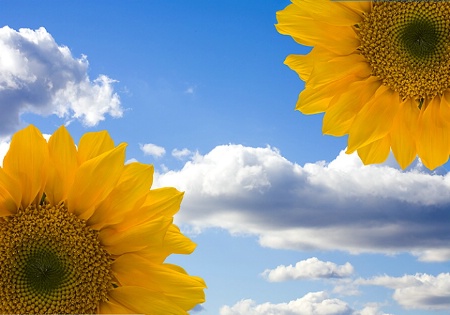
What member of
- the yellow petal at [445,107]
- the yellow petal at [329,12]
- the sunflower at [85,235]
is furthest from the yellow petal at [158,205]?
the yellow petal at [445,107]

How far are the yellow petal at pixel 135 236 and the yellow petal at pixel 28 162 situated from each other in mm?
373

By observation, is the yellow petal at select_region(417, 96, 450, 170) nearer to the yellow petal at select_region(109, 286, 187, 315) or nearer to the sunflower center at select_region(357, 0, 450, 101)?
the sunflower center at select_region(357, 0, 450, 101)

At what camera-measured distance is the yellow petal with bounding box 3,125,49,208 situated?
3.41 meters

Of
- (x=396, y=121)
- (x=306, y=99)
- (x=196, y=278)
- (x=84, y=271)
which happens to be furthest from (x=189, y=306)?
(x=396, y=121)

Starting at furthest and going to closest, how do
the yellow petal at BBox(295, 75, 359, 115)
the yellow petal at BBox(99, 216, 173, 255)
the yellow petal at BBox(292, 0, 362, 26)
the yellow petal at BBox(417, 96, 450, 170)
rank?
the yellow petal at BBox(417, 96, 450, 170) → the yellow petal at BBox(295, 75, 359, 115) → the yellow petal at BBox(292, 0, 362, 26) → the yellow petal at BBox(99, 216, 173, 255)

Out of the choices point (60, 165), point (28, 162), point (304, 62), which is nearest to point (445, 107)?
point (304, 62)

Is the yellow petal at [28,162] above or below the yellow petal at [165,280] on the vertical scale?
above

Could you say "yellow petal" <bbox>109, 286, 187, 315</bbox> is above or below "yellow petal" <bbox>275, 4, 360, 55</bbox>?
below

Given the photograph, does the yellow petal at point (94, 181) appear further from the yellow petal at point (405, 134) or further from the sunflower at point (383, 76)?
the yellow petal at point (405, 134)

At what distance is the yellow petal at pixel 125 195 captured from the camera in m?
3.44

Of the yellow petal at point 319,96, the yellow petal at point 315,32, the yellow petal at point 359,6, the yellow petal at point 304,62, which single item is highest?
the yellow petal at point 359,6

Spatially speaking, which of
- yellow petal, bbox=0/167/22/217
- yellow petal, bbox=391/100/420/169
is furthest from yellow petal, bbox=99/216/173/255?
yellow petal, bbox=391/100/420/169

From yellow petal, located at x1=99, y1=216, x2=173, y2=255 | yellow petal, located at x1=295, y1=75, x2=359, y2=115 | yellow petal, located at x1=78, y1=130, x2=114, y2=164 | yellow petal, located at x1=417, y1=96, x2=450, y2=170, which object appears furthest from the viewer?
yellow petal, located at x1=417, y1=96, x2=450, y2=170

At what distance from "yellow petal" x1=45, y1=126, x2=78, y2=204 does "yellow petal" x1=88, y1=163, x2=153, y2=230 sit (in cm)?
18
